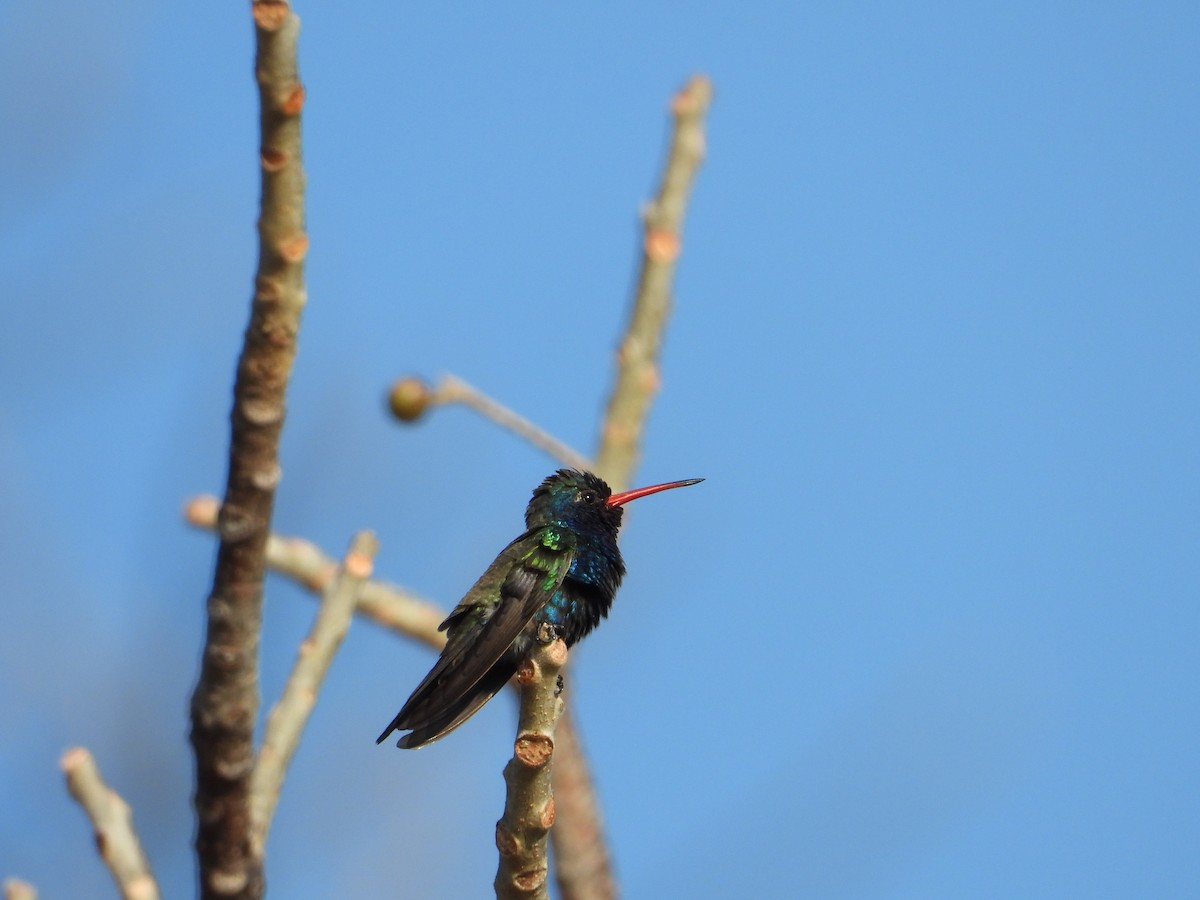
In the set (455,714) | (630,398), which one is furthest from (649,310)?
(455,714)

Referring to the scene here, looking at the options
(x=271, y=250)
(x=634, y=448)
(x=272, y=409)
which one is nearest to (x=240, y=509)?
(x=272, y=409)

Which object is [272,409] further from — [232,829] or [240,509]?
[232,829]

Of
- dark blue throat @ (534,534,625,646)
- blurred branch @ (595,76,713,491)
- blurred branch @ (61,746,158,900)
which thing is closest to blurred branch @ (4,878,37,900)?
blurred branch @ (61,746,158,900)

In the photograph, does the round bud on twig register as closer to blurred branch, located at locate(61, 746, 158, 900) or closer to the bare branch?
the bare branch

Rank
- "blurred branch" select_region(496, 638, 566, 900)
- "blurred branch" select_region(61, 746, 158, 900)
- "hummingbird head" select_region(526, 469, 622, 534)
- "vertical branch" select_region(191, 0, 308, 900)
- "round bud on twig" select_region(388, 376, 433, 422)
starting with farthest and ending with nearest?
"round bud on twig" select_region(388, 376, 433, 422) < "hummingbird head" select_region(526, 469, 622, 534) < "blurred branch" select_region(61, 746, 158, 900) < "vertical branch" select_region(191, 0, 308, 900) < "blurred branch" select_region(496, 638, 566, 900)

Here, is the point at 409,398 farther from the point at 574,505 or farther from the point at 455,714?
the point at 455,714

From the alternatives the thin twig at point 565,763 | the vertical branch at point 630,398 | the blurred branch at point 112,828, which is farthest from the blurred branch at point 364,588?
the blurred branch at point 112,828
